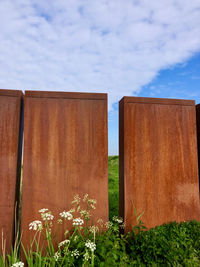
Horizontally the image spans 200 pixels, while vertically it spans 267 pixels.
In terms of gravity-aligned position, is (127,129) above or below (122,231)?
above

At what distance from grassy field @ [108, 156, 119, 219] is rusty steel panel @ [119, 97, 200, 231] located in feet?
2.66

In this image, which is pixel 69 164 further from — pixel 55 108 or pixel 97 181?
pixel 55 108

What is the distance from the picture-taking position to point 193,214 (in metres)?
3.36

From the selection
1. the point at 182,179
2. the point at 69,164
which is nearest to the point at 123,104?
the point at 69,164

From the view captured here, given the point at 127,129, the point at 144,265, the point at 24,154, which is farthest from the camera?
the point at 127,129

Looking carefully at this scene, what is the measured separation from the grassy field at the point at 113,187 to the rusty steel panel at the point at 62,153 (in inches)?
40.0

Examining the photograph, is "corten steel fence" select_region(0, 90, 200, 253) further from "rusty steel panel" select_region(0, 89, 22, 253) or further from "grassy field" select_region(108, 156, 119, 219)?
"grassy field" select_region(108, 156, 119, 219)

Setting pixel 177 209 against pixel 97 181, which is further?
pixel 177 209

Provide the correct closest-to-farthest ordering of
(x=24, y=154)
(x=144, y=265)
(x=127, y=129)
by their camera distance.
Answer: (x=144, y=265), (x=24, y=154), (x=127, y=129)

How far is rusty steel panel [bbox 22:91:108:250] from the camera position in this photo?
291 cm

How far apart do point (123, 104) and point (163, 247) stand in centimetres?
188

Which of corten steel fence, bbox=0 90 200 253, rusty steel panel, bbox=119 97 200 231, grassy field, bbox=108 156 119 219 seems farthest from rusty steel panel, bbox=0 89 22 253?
grassy field, bbox=108 156 119 219

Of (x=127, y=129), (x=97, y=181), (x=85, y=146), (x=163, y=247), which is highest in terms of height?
(x=127, y=129)

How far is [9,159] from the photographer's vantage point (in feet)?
9.88
